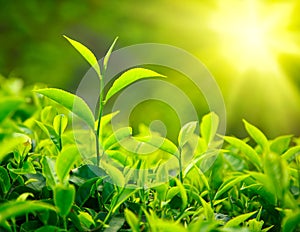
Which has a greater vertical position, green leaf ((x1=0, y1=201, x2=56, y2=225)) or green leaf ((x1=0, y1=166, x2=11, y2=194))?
green leaf ((x1=0, y1=201, x2=56, y2=225))

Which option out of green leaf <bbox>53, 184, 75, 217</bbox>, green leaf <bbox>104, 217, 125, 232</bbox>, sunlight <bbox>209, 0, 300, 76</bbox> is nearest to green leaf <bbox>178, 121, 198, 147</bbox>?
green leaf <bbox>104, 217, 125, 232</bbox>

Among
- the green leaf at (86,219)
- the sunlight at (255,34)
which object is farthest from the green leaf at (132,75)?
the sunlight at (255,34)

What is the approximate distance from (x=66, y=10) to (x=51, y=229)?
4.62 m

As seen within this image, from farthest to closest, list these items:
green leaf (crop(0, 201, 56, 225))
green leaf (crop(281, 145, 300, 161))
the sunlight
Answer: the sunlight
green leaf (crop(281, 145, 300, 161))
green leaf (crop(0, 201, 56, 225))

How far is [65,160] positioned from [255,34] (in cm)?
395

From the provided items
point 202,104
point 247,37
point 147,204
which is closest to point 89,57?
point 147,204

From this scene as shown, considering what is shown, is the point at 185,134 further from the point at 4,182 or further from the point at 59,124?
the point at 4,182

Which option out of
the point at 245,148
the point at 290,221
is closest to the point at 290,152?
the point at 245,148

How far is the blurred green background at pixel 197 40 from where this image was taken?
4750 millimetres

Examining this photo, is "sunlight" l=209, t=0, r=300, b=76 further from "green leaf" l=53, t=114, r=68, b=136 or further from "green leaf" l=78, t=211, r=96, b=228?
"green leaf" l=78, t=211, r=96, b=228

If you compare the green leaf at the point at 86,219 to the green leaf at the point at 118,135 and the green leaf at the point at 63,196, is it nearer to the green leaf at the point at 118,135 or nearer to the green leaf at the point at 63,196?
the green leaf at the point at 63,196

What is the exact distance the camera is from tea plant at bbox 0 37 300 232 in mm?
876

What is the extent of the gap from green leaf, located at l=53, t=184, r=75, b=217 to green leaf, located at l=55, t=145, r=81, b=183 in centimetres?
7

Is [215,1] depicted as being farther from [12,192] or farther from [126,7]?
[12,192]
